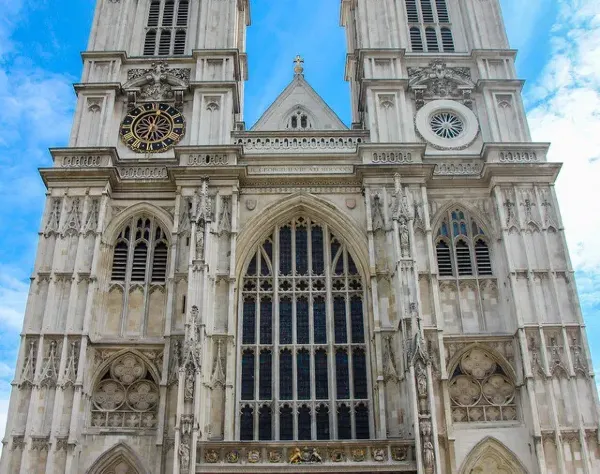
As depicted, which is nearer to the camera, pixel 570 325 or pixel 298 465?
pixel 298 465

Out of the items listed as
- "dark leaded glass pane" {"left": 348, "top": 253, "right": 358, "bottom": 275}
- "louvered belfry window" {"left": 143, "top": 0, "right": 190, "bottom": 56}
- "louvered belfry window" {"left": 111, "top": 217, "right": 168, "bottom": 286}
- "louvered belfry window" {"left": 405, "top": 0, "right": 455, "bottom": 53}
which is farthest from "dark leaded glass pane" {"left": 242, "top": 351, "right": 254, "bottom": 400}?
"louvered belfry window" {"left": 405, "top": 0, "right": 455, "bottom": 53}

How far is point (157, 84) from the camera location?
25891 mm

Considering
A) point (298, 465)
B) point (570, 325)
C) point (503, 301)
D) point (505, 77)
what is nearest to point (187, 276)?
point (298, 465)

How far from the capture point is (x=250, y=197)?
23.5 metres

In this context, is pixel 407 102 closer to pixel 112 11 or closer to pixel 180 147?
pixel 180 147

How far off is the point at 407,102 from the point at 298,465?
13.2 metres

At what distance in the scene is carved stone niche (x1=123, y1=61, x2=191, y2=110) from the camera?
25.6 m

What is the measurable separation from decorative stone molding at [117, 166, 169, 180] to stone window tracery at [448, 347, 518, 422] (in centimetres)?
1092

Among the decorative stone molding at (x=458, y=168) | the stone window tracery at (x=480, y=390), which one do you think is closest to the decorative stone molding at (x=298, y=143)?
the decorative stone molding at (x=458, y=168)

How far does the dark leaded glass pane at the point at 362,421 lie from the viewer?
20.2m

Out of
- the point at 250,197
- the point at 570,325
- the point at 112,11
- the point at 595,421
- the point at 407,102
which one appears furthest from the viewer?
the point at 112,11

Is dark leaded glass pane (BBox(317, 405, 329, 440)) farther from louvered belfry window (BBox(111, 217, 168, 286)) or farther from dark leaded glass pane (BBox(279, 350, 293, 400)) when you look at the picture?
louvered belfry window (BBox(111, 217, 168, 286))

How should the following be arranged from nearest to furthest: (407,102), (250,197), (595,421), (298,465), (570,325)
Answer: (298,465), (595,421), (570,325), (250,197), (407,102)

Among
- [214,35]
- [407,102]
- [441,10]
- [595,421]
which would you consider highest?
[441,10]
